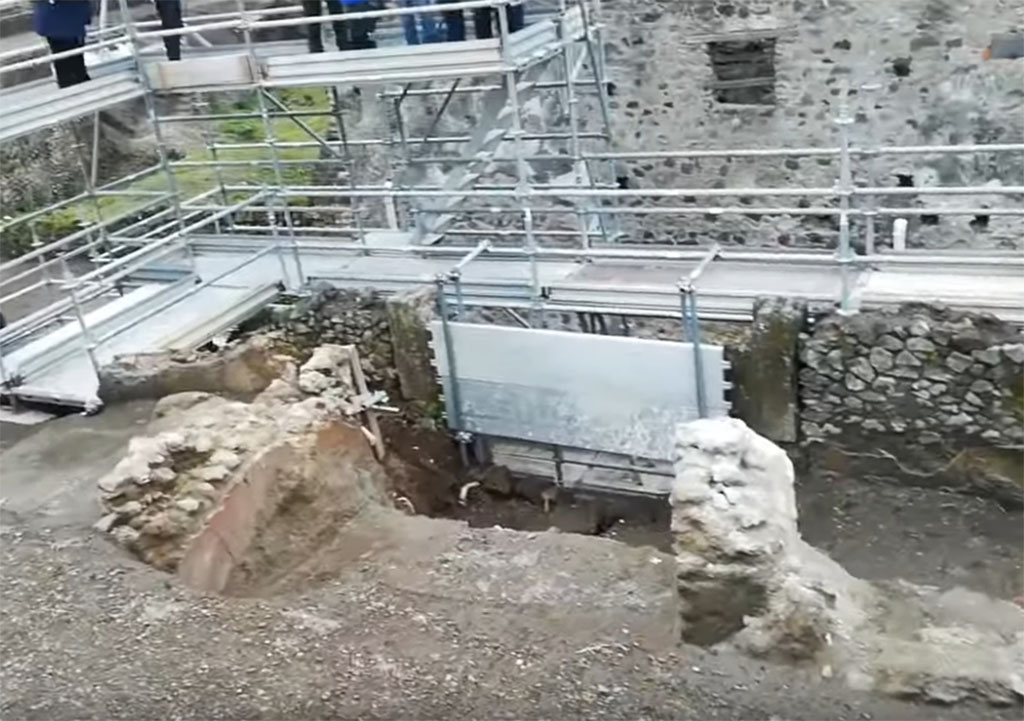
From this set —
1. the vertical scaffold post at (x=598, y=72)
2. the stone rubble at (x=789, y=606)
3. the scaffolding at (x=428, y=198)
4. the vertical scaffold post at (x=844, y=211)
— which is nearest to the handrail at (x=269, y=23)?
the scaffolding at (x=428, y=198)

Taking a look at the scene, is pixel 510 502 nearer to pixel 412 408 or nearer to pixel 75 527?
pixel 412 408

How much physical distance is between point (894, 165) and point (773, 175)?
1030mm

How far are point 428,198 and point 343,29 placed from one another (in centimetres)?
149

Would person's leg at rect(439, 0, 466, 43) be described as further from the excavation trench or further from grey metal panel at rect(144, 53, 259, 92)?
the excavation trench

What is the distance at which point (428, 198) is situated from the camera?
9.18 meters

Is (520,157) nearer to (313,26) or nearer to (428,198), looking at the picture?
(428,198)

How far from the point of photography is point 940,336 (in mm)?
6578

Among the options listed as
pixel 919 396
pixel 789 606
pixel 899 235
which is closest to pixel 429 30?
pixel 899 235

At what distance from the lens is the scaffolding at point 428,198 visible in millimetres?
7457

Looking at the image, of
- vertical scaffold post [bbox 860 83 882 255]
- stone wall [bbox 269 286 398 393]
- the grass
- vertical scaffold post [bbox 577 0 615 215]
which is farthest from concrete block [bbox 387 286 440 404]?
the grass

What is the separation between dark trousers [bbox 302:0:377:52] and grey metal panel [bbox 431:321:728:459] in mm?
2485

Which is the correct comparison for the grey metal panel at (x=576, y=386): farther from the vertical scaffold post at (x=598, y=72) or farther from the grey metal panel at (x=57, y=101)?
the grey metal panel at (x=57, y=101)

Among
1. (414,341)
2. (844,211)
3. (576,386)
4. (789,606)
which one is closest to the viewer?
(789,606)

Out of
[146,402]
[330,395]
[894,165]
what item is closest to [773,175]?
[894,165]
